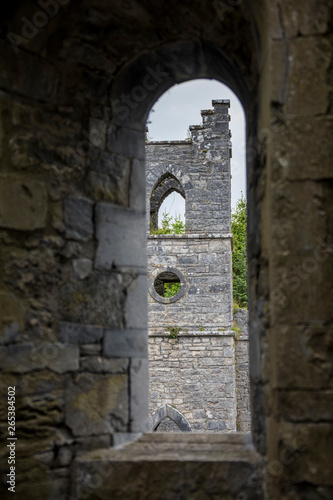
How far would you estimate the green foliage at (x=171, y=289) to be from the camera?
14.9 m

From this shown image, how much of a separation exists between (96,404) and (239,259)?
17.7m

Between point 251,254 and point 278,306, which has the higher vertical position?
point 251,254

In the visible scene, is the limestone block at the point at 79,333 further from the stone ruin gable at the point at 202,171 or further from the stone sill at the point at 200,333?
the stone ruin gable at the point at 202,171

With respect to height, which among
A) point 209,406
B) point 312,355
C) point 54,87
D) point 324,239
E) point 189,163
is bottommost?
point 209,406

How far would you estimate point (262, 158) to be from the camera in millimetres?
2484

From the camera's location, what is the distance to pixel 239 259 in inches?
799

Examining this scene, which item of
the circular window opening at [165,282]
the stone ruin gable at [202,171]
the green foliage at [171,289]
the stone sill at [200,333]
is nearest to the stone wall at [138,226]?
the stone sill at [200,333]

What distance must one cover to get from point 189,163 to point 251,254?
1104 cm

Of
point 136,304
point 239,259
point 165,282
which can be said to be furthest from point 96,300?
point 239,259

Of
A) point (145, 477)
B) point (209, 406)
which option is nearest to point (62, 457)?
point (145, 477)

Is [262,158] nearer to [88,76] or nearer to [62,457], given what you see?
[88,76]

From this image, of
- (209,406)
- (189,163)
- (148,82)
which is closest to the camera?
(148,82)

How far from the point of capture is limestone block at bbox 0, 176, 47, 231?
2.63 metres

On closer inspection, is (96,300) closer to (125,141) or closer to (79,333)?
(79,333)
